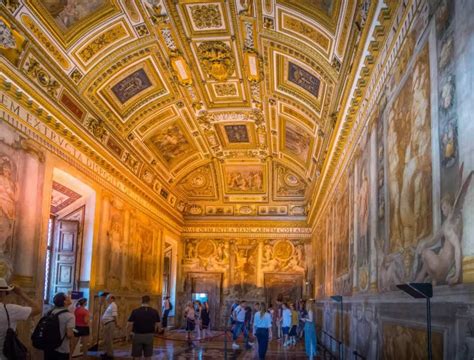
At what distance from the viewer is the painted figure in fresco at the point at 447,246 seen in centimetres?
482

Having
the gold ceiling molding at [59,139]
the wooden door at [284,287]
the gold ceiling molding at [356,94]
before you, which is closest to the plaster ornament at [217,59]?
the gold ceiling molding at [356,94]

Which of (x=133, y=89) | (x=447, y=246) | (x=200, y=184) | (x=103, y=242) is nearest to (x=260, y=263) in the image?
(x=200, y=184)

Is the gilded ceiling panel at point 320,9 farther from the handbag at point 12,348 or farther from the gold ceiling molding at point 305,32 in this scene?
the handbag at point 12,348

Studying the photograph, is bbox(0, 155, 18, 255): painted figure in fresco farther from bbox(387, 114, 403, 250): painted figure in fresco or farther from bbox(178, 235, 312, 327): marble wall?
bbox(178, 235, 312, 327): marble wall

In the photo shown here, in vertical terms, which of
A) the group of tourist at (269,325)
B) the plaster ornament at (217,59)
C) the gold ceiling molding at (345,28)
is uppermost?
the plaster ornament at (217,59)

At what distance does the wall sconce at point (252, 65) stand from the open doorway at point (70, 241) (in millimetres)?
6521

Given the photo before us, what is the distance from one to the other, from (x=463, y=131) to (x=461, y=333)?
6.19 feet

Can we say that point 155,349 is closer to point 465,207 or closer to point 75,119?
point 75,119

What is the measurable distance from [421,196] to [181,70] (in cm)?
1220

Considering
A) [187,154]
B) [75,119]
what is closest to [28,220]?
[75,119]

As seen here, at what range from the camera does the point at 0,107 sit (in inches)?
454

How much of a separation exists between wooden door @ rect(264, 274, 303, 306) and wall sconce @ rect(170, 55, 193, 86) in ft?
45.9

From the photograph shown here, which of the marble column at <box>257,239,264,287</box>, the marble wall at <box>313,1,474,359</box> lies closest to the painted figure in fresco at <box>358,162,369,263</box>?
the marble wall at <box>313,1,474,359</box>

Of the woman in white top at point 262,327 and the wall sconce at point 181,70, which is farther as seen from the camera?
the wall sconce at point 181,70
